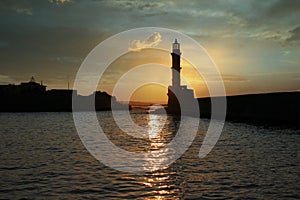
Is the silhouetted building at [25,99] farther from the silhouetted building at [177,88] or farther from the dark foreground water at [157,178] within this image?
the dark foreground water at [157,178]

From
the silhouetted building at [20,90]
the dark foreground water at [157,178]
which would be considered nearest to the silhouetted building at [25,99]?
the silhouetted building at [20,90]

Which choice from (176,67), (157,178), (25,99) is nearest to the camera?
(157,178)

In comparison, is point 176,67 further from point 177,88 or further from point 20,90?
point 20,90

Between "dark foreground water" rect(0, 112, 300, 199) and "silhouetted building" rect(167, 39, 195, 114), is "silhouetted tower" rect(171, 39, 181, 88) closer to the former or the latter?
"silhouetted building" rect(167, 39, 195, 114)

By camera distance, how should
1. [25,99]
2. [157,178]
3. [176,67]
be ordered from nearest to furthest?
1. [157,178]
2. [176,67]
3. [25,99]

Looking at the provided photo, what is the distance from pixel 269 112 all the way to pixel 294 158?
41.4 metres

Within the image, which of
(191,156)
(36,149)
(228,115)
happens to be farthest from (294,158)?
(228,115)

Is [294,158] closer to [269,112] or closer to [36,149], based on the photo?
[36,149]

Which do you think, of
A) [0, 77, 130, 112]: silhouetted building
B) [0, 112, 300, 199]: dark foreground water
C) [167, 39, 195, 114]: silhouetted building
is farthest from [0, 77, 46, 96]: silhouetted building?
[0, 112, 300, 199]: dark foreground water

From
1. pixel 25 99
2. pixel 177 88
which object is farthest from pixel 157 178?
pixel 25 99

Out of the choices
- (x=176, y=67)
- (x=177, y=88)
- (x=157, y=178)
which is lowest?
(x=157, y=178)

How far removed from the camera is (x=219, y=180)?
14.8 m

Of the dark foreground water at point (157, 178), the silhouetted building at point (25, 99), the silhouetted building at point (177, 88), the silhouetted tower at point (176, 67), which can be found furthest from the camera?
the silhouetted building at point (25, 99)

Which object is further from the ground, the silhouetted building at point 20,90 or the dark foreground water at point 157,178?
the silhouetted building at point 20,90
